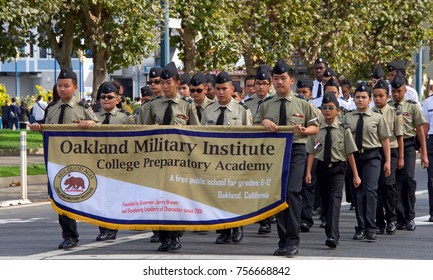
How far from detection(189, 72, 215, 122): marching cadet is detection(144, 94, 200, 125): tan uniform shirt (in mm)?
1450

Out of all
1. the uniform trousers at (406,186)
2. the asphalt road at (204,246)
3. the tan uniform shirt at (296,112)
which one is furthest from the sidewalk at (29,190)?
the tan uniform shirt at (296,112)

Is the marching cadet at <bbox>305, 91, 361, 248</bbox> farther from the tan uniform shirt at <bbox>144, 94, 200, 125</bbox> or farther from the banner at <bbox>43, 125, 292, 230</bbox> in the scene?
the tan uniform shirt at <bbox>144, 94, 200, 125</bbox>

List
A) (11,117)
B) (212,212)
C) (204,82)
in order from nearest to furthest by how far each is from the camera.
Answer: (212,212) < (204,82) < (11,117)

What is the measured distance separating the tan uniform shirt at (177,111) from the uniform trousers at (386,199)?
3008mm

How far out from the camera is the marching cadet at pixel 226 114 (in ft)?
44.3

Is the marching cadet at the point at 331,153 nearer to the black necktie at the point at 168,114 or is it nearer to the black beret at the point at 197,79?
the black beret at the point at 197,79

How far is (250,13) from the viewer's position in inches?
1363

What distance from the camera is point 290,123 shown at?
1245 centimetres

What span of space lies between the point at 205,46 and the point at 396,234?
1813 centimetres

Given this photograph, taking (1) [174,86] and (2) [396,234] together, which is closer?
(1) [174,86]

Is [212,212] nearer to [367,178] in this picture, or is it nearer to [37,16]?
[367,178]

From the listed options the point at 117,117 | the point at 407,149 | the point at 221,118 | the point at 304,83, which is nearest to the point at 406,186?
the point at 407,149

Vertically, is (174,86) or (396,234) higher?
(174,86)

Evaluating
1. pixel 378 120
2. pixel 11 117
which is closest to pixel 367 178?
pixel 378 120
